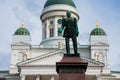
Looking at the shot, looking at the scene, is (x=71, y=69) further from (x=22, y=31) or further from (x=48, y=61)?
(x=22, y=31)

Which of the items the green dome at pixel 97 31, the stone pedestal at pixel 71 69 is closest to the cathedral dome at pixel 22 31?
the green dome at pixel 97 31

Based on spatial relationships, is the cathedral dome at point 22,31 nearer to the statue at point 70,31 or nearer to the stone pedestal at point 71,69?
the statue at point 70,31

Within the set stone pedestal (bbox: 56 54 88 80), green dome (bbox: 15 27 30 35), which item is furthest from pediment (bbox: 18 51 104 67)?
stone pedestal (bbox: 56 54 88 80)

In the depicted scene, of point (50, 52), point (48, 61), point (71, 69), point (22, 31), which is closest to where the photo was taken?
point (71, 69)

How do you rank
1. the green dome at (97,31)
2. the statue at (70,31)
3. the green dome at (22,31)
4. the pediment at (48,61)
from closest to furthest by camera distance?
the statue at (70,31) < the pediment at (48,61) < the green dome at (97,31) < the green dome at (22,31)

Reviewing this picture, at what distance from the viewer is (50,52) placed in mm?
60594

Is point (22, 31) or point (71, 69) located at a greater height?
point (22, 31)

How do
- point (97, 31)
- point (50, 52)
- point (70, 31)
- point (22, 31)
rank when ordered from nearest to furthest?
1. point (70, 31)
2. point (50, 52)
3. point (97, 31)
4. point (22, 31)

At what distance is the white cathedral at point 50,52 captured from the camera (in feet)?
192

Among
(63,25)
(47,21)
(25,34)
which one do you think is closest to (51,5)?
(47,21)

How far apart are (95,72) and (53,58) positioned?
7.31m

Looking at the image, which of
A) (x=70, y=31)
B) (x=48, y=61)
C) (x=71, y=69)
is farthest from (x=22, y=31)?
(x=71, y=69)

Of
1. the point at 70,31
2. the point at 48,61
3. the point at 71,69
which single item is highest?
the point at 70,31

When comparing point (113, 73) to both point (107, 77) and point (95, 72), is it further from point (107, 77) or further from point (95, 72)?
point (95, 72)
